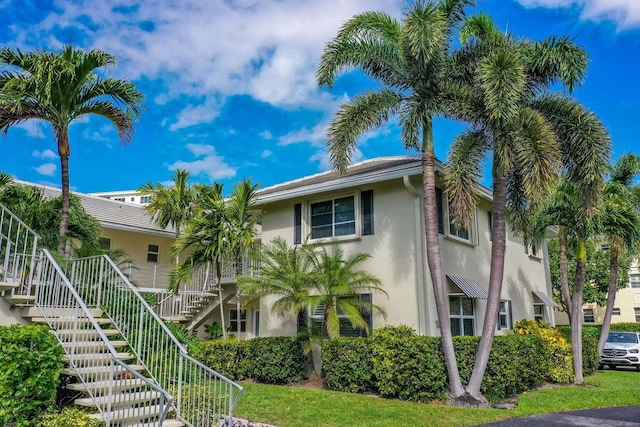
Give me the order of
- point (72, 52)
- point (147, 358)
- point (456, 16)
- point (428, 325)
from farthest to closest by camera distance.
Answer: point (428, 325)
point (456, 16)
point (72, 52)
point (147, 358)

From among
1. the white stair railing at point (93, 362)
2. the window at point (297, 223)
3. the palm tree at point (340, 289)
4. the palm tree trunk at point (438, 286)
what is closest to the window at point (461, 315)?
the palm tree at point (340, 289)

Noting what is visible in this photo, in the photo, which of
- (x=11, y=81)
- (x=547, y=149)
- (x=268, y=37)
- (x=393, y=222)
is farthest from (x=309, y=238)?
(x=11, y=81)

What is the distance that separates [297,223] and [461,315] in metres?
6.00

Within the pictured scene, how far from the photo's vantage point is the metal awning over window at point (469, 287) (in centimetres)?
1350

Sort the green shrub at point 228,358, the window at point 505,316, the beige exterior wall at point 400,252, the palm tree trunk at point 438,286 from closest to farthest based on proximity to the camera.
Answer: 1. the palm tree trunk at point 438,286
2. the beige exterior wall at point 400,252
3. the green shrub at point 228,358
4. the window at point 505,316

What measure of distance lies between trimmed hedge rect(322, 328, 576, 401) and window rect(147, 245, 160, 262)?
12.8 metres

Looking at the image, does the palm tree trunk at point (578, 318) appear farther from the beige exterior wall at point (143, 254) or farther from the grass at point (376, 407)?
the beige exterior wall at point (143, 254)

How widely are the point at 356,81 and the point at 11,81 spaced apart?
818cm

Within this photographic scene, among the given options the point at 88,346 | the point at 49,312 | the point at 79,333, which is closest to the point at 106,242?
the point at 49,312

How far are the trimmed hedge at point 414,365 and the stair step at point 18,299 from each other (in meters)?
7.20

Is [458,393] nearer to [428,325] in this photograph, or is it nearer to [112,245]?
[428,325]

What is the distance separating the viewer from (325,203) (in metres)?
15.5

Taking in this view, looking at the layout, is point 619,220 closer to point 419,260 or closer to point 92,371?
point 419,260

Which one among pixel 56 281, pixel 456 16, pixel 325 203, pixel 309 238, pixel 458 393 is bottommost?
pixel 458 393
